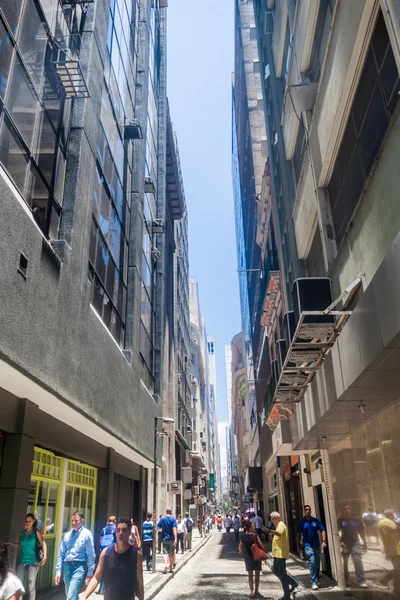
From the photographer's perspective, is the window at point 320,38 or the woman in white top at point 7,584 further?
the window at point 320,38

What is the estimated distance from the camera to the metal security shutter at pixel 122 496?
17797 millimetres

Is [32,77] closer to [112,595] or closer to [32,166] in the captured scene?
[32,166]

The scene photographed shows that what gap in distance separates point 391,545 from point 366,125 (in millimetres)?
6538

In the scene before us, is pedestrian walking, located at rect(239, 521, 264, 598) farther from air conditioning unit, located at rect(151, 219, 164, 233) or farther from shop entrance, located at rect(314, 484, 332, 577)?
air conditioning unit, located at rect(151, 219, 164, 233)

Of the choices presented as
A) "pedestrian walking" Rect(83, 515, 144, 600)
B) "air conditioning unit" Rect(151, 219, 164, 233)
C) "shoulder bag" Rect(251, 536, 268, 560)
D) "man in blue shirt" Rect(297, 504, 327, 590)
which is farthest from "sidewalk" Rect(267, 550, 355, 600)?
"air conditioning unit" Rect(151, 219, 164, 233)

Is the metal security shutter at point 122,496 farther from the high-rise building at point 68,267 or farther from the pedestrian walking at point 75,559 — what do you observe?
the pedestrian walking at point 75,559

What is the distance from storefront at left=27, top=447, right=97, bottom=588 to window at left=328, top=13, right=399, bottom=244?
8405 millimetres

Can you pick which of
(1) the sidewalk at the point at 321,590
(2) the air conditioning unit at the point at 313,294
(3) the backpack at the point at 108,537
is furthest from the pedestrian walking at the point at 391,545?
(3) the backpack at the point at 108,537

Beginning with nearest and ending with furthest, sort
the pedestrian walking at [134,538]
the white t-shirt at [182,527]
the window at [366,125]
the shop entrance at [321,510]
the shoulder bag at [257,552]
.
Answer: the pedestrian walking at [134,538] → the window at [366,125] → the shoulder bag at [257,552] → the shop entrance at [321,510] → the white t-shirt at [182,527]

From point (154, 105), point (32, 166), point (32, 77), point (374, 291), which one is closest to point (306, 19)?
point (32, 77)

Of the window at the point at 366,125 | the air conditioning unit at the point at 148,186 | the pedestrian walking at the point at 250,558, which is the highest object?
the air conditioning unit at the point at 148,186

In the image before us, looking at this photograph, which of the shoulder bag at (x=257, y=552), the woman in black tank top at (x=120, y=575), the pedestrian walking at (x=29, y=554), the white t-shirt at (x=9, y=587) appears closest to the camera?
the white t-shirt at (x=9, y=587)

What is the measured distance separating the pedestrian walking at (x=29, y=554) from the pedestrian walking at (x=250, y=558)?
184 inches

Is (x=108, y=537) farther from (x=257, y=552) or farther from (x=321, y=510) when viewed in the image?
(x=321, y=510)
